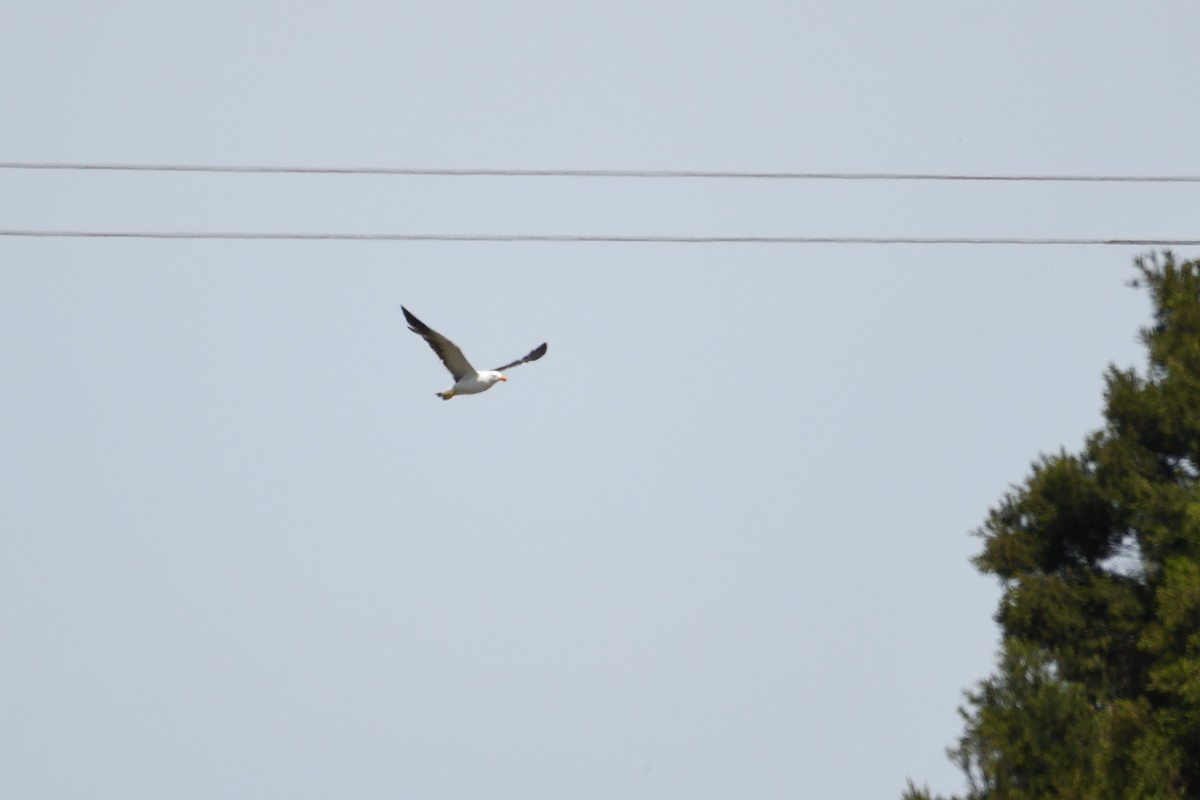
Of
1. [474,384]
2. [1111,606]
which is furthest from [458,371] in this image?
[1111,606]

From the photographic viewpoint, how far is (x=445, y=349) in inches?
981

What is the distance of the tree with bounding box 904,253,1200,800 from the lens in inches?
858

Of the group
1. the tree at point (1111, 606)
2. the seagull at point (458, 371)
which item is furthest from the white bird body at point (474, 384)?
the tree at point (1111, 606)

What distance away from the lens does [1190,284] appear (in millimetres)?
26078

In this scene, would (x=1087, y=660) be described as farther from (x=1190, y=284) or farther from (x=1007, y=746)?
(x=1190, y=284)

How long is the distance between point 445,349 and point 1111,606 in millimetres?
8287

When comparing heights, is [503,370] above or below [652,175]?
above

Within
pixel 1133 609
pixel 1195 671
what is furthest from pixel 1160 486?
pixel 1195 671

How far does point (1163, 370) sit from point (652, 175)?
12.2m

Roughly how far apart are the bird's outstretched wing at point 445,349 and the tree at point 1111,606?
6.70 metres

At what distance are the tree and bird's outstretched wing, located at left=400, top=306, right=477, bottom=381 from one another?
670cm

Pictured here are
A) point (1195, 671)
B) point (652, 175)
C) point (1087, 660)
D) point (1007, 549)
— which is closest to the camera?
point (652, 175)

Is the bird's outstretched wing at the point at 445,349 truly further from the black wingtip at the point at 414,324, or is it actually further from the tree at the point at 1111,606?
the tree at the point at 1111,606

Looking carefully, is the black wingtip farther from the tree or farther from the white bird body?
the tree
